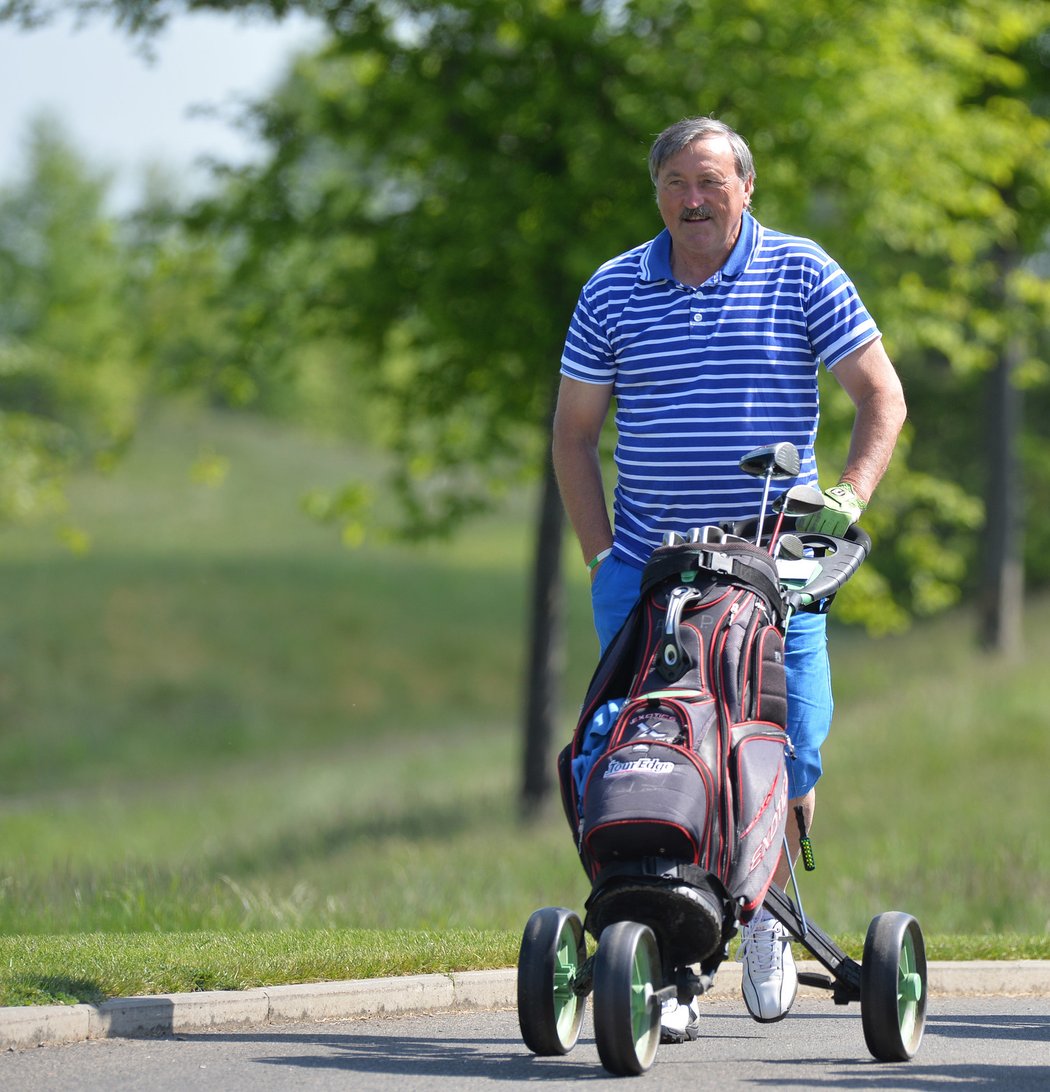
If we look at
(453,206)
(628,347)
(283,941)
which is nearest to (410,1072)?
(283,941)

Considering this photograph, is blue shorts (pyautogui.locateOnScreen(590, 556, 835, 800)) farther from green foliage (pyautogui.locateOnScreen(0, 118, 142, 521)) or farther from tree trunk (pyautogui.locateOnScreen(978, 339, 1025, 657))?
green foliage (pyautogui.locateOnScreen(0, 118, 142, 521))

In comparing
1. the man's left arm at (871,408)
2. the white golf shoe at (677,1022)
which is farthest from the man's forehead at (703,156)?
the white golf shoe at (677,1022)

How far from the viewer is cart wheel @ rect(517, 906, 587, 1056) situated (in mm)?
4238

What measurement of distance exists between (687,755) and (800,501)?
0.84 m

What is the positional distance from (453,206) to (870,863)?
5.67 metres

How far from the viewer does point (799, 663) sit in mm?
4781

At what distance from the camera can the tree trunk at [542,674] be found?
1425 centimetres

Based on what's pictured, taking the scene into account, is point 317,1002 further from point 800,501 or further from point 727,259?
point 727,259

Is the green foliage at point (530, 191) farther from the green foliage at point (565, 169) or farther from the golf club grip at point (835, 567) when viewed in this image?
the golf club grip at point (835, 567)

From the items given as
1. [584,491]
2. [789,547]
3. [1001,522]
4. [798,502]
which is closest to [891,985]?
[789,547]

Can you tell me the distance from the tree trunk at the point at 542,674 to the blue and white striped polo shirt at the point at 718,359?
9.26m

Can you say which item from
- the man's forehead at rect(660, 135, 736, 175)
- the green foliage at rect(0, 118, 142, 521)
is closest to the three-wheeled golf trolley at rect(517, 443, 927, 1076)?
the man's forehead at rect(660, 135, 736, 175)

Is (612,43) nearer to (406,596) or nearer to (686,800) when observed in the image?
(686,800)

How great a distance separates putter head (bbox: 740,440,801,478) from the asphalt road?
1508mm
